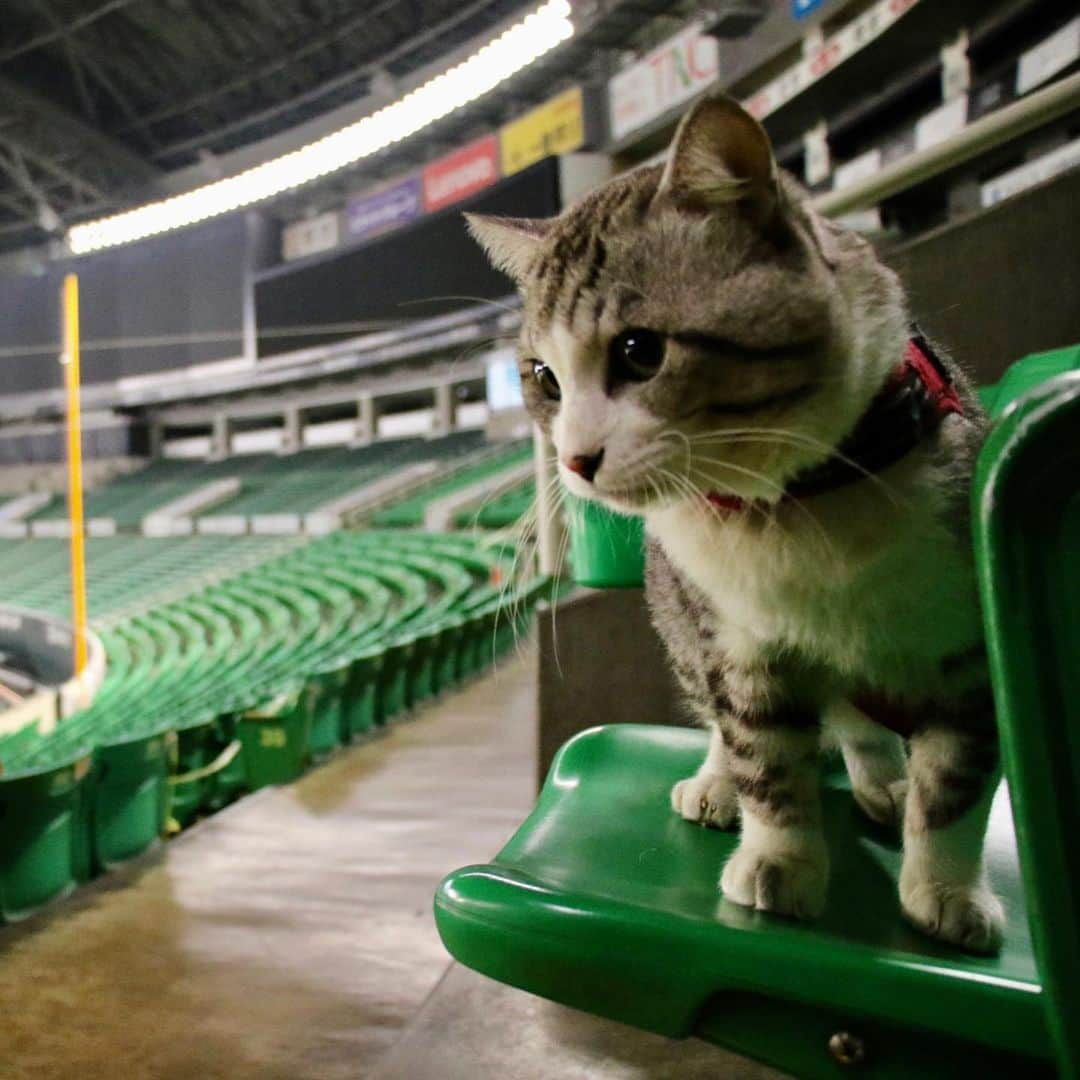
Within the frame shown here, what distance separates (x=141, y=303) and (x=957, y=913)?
1446 centimetres

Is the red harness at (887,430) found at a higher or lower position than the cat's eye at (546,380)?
lower

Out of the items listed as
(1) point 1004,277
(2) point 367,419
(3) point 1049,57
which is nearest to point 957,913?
(1) point 1004,277

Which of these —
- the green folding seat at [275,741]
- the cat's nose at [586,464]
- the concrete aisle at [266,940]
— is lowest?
the concrete aisle at [266,940]

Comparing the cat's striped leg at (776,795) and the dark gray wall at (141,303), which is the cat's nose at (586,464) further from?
the dark gray wall at (141,303)

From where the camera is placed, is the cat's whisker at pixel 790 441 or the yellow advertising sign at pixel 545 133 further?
the yellow advertising sign at pixel 545 133

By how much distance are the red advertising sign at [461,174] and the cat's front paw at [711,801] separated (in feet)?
30.0

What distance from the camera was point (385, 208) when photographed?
1091 centimetres

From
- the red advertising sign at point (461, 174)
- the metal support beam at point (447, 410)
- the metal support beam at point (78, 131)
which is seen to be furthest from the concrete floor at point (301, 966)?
the metal support beam at point (78, 131)

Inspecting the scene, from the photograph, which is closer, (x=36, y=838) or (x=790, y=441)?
(x=790, y=441)

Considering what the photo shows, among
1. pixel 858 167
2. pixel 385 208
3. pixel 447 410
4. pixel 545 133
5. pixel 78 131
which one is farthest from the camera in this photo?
pixel 78 131

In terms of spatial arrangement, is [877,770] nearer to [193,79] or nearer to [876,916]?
[876,916]

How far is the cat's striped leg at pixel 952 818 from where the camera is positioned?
535mm

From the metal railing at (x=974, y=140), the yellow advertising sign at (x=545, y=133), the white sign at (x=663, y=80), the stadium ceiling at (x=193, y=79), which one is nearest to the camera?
the metal railing at (x=974, y=140)

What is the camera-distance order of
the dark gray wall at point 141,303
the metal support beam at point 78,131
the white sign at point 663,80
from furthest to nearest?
the dark gray wall at point 141,303, the metal support beam at point 78,131, the white sign at point 663,80
